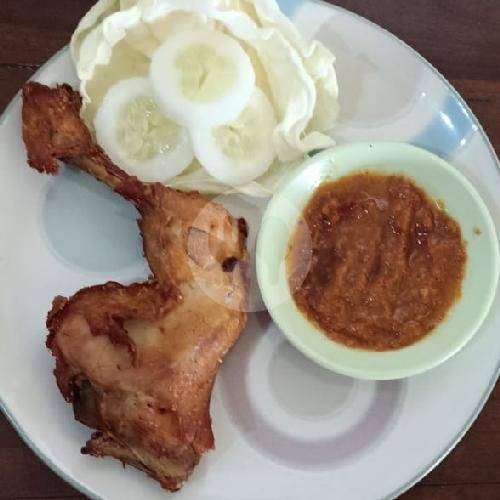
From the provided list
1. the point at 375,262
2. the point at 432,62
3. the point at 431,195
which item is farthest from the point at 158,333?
the point at 432,62

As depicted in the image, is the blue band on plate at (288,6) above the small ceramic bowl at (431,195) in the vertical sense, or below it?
above

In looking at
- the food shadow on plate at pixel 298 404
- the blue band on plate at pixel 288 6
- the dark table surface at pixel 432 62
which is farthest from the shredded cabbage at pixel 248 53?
the food shadow on plate at pixel 298 404

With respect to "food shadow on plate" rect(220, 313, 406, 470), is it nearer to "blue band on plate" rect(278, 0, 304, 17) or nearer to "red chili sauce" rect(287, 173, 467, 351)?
"red chili sauce" rect(287, 173, 467, 351)

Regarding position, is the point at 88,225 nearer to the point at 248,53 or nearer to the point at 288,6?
the point at 248,53

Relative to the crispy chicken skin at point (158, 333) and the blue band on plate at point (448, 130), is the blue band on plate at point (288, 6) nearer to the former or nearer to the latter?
the blue band on plate at point (448, 130)

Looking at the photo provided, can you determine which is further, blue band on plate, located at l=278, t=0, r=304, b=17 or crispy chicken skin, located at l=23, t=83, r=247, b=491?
blue band on plate, located at l=278, t=0, r=304, b=17

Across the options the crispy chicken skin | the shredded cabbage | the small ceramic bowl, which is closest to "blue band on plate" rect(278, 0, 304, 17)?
the shredded cabbage
